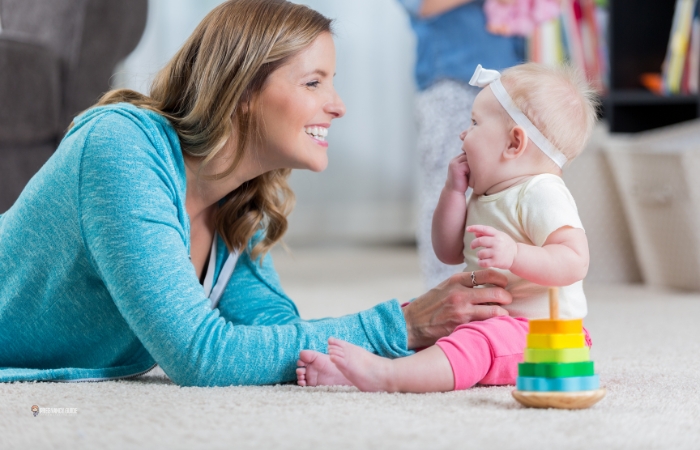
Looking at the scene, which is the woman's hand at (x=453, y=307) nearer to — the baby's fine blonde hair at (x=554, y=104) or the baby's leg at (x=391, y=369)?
the baby's leg at (x=391, y=369)

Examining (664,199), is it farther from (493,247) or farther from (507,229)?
(493,247)

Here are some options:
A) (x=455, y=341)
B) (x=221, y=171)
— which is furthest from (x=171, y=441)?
(x=221, y=171)

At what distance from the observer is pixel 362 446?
0.75 m

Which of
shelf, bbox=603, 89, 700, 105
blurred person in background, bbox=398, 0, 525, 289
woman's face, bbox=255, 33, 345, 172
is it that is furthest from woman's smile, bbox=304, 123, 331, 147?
shelf, bbox=603, 89, 700, 105

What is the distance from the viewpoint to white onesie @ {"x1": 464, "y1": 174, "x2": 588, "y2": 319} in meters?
1.05

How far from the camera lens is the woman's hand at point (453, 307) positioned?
3.55ft

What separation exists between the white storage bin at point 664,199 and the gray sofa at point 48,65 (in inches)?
56.0

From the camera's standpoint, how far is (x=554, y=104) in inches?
43.3

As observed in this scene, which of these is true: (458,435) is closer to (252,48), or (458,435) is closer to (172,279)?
(172,279)

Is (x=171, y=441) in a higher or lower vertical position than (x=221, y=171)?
lower

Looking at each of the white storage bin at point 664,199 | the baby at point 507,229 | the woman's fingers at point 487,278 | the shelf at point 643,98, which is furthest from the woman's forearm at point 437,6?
the shelf at point 643,98

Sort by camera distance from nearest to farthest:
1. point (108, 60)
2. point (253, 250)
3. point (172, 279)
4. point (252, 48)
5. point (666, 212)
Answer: point (172, 279) < point (252, 48) < point (253, 250) < point (108, 60) < point (666, 212)

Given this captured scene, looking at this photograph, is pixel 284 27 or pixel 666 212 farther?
pixel 666 212

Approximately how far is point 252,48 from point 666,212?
160cm
